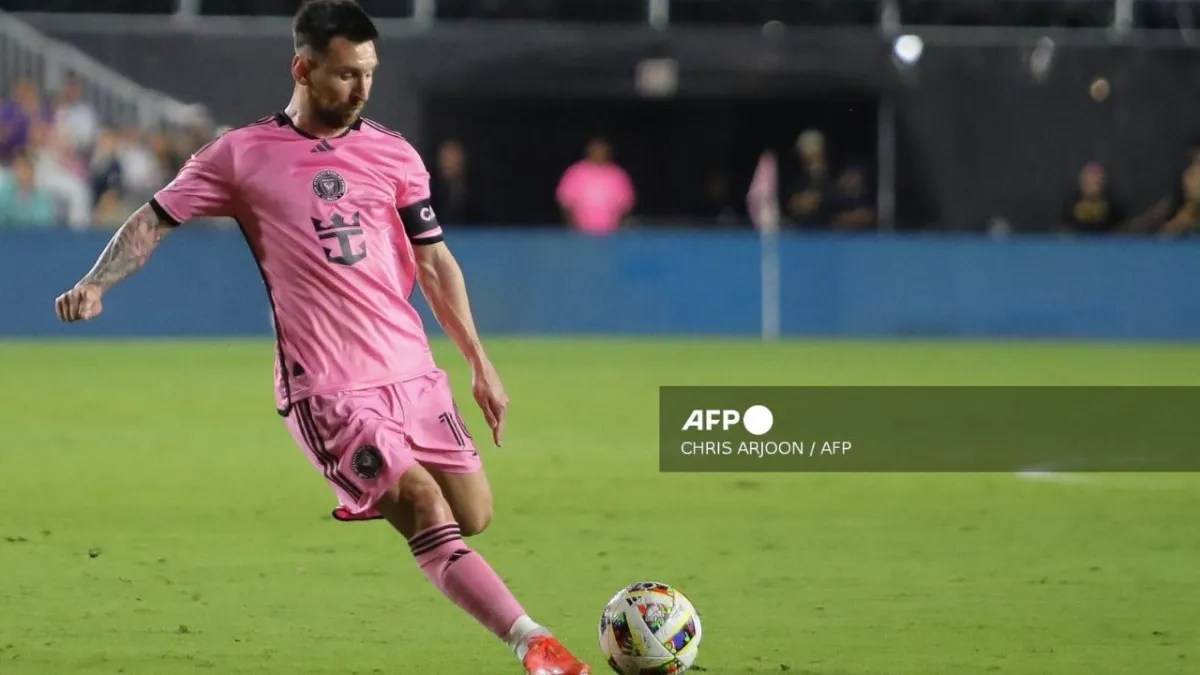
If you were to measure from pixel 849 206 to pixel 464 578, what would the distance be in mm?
17621

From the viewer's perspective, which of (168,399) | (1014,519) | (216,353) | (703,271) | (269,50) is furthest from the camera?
(269,50)

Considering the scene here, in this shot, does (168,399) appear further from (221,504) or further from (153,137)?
(153,137)

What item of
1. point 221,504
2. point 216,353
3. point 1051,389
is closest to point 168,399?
point 216,353

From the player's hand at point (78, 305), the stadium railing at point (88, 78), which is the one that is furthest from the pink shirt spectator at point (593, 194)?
the player's hand at point (78, 305)

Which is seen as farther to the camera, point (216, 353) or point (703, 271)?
point (703, 271)

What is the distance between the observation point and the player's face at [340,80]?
6043mm

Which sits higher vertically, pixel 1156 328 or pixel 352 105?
pixel 352 105

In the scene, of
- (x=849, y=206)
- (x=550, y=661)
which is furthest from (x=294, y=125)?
(x=849, y=206)

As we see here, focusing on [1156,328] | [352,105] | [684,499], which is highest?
[352,105]

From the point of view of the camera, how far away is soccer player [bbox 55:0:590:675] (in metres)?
6.01

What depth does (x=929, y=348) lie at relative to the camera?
20953 mm

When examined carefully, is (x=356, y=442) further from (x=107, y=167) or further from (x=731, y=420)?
(x=107, y=167)

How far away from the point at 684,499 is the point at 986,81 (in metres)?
16.6
